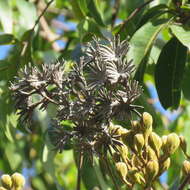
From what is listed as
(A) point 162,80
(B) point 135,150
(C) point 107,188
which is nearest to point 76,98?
(B) point 135,150

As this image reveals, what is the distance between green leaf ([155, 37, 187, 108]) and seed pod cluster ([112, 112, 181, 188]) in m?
0.40

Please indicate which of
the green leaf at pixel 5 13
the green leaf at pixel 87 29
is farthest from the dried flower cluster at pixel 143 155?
the green leaf at pixel 5 13

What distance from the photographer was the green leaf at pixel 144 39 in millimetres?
2072

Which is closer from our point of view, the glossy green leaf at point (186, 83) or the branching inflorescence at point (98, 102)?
the branching inflorescence at point (98, 102)

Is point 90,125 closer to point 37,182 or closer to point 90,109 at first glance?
point 90,109

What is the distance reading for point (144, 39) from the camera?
7.09 ft

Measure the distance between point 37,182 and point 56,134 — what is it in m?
1.98

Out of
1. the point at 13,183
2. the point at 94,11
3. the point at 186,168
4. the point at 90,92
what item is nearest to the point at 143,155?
the point at 186,168

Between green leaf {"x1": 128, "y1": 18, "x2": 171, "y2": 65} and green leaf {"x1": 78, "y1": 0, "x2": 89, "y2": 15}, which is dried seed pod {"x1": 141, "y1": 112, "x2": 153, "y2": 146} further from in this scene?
green leaf {"x1": 78, "y1": 0, "x2": 89, "y2": 15}

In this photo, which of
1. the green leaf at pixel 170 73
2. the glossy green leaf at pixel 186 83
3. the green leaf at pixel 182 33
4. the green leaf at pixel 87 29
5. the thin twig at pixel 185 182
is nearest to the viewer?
the thin twig at pixel 185 182

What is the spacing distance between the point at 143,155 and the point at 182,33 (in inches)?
19.9

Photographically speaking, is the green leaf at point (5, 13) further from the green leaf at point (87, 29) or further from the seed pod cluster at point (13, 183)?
the seed pod cluster at point (13, 183)

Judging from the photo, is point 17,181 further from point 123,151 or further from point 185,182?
point 185,182

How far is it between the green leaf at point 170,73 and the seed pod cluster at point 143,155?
15.9 inches
